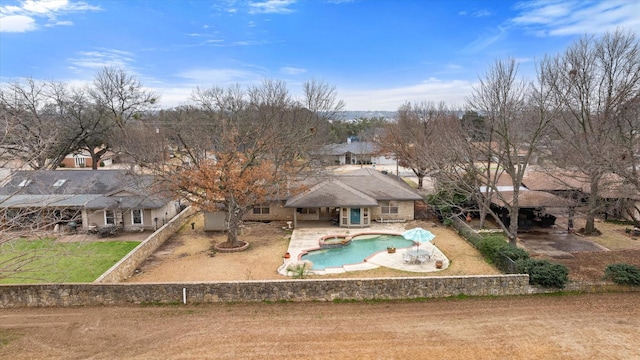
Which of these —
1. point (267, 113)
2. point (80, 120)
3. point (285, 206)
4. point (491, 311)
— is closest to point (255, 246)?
point (285, 206)

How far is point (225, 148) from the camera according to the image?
24.1m

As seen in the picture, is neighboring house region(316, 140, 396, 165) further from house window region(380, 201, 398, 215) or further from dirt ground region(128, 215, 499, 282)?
dirt ground region(128, 215, 499, 282)

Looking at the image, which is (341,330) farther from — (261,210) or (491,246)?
(261,210)

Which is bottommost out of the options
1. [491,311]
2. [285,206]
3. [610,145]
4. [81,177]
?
[491,311]

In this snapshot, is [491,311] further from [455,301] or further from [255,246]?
[255,246]

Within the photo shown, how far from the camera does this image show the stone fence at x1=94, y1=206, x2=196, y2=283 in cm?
1675

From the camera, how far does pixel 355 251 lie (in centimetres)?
2147

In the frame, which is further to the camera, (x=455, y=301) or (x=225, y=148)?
(x=225, y=148)

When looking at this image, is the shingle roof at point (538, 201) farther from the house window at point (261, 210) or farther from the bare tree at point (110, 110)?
the bare tree at point (110, 110)

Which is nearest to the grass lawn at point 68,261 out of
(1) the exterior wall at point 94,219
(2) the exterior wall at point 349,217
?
(1) the exterior wall at point 94,219

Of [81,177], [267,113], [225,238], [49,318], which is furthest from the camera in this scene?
[267,113]

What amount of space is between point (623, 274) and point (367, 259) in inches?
416

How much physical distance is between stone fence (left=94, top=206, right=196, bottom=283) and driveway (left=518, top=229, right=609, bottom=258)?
20.3 meters

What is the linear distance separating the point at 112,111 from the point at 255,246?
29955mm
